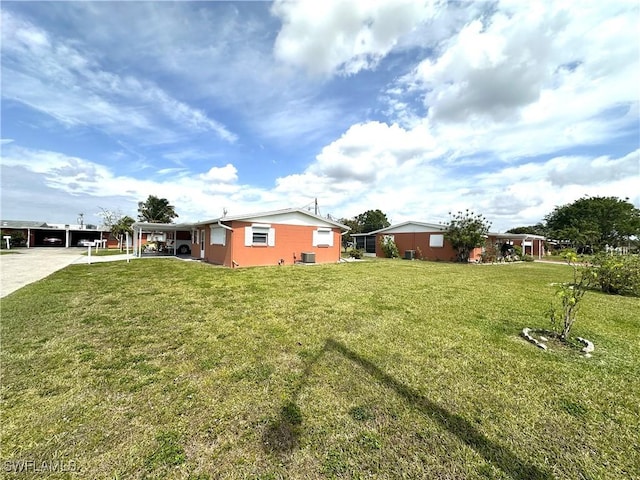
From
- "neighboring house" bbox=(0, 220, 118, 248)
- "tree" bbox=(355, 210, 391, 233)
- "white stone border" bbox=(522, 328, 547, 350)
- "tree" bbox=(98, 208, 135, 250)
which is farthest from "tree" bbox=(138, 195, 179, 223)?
"white stone border" bbox=(522, 328, 547, 350)

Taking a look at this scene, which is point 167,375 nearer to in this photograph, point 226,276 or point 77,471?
point 77,471

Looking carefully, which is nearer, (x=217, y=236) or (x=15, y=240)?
(x=217, y=236)

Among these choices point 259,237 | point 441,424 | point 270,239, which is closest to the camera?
point 441,424

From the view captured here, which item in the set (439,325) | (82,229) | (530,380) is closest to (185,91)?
(439,325)

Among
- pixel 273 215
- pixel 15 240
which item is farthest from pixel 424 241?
pixel 15 240

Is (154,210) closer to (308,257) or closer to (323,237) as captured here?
(323,237)

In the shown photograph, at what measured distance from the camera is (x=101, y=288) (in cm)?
763

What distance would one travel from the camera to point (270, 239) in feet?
47.0

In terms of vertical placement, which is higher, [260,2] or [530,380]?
[260,2]

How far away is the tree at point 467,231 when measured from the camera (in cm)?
1848

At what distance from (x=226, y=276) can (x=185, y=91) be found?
719 centimetres

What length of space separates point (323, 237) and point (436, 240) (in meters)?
9.84

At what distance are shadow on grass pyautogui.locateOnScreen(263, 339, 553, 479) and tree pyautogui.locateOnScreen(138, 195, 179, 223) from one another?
46517 mm

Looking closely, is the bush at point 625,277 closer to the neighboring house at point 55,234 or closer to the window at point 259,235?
the window at point 259,235
